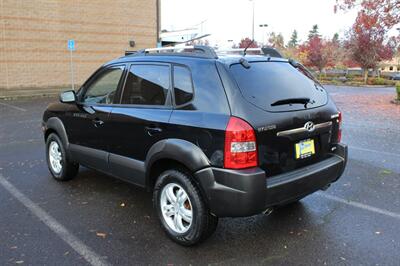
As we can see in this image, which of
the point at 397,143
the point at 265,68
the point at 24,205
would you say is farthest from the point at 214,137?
the point at 397,143

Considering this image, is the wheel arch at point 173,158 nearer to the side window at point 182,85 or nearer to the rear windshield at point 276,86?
the side window at point 182,85

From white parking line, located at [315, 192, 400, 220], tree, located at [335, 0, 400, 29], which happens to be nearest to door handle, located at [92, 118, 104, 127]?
white parking line, located at [315, 192, 400, 220]

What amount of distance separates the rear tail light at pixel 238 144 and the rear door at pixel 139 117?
722mm

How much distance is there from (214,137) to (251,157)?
344 millimetres

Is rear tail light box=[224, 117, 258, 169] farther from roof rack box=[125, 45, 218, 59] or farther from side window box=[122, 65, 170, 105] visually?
side window box=[122, 65, 170, 105]

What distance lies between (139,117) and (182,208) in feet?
3.34

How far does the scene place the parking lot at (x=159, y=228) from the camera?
11.4 feet

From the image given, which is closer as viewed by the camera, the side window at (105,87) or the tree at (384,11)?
the side window at (105,87)

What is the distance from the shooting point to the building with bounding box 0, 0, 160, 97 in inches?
796

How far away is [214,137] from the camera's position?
130 inches

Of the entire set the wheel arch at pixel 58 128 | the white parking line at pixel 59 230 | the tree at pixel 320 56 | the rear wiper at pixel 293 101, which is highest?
the tree at pixel 320 56

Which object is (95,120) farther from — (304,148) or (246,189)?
(304,148)

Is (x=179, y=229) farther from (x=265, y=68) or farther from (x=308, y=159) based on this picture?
(x=265, y=68)

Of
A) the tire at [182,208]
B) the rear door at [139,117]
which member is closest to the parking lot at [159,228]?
the tire at [182,208]
